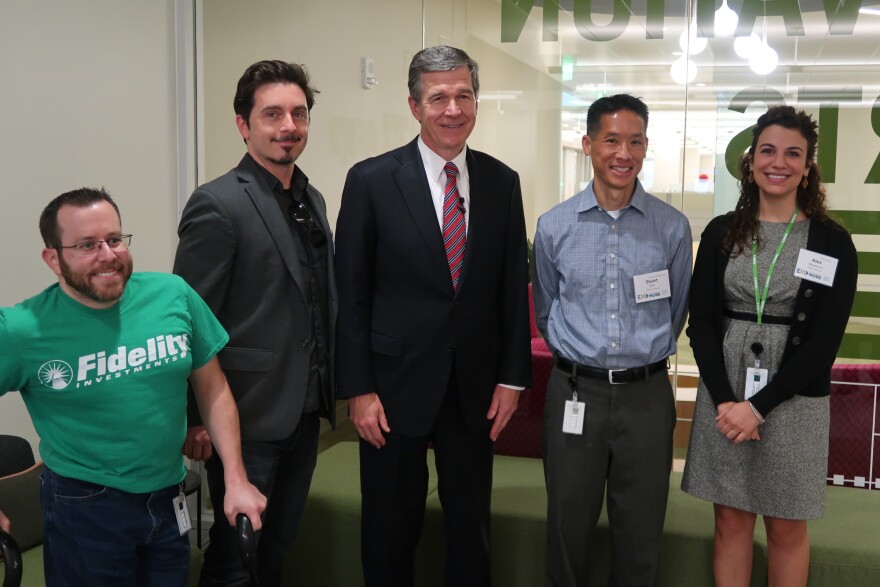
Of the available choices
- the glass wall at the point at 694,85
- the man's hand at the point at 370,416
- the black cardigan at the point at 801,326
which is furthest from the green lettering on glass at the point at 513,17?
the man's hand at the point at 370,416

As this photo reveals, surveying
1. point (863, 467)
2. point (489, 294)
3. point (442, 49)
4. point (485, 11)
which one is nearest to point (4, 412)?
point (489, 294)

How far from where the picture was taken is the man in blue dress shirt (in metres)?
2.47

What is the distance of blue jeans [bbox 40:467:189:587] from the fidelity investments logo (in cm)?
23

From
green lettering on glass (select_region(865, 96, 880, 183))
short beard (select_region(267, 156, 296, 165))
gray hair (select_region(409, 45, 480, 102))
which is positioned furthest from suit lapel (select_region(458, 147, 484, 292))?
green lettering on glass (select_region(865, 96, 880, 183))

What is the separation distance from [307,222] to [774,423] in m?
1.48

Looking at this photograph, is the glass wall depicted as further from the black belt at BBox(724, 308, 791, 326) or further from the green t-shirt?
the green t-shirt

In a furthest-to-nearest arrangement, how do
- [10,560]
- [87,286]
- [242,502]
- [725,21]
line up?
[725,21] → [242,502] → [87,286] → [10,560]

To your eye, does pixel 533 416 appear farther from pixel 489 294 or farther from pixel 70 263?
pixel 70 263

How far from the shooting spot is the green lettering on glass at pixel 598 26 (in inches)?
151

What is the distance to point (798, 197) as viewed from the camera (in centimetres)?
244

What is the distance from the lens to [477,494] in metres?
2.49

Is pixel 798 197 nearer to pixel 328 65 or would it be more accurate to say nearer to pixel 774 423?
pixel 774 423

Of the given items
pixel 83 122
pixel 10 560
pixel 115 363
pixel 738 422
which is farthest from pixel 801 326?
pixel 83 122

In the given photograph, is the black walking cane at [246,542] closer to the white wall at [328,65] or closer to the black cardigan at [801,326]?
the black cardigan at [801,326]
